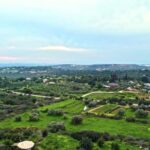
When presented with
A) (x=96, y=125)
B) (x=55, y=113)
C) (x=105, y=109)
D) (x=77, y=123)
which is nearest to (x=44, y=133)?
(x=77, y=123)

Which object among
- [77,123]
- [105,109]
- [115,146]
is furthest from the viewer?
[105,109]

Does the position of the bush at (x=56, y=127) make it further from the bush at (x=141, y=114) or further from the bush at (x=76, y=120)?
the bush at (x=141, y=114)

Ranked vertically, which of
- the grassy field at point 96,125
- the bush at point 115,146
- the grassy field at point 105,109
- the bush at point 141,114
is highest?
the bush at point 141,114

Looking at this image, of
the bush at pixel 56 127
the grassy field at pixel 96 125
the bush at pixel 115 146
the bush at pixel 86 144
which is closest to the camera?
the bush at pixel 86 144

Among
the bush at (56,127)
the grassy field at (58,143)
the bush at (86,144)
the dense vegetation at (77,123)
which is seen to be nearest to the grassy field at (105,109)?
the dense vegetation at (77,123)

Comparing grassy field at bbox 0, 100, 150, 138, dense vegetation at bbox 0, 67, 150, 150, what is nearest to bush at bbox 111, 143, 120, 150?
dense vegetation at bbox 0, 67, 150, 150

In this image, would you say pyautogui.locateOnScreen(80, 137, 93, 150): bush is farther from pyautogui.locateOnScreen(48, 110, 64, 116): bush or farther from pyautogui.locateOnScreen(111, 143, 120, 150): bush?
pyautogui.locateOnScreen(48, 110, 64, 116): bush

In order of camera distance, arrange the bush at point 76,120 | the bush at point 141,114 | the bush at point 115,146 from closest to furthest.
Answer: the bush at point 115,146 < the bush at point 76,120 < the bush at point 141,114

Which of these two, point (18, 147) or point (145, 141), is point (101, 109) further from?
point (18, 147)

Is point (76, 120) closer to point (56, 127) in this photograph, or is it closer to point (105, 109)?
point (56, 127)

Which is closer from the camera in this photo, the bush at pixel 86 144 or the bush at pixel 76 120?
the bush at pixel 86 144

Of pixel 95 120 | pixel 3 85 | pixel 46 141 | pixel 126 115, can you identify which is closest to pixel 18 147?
pixel 46 141
